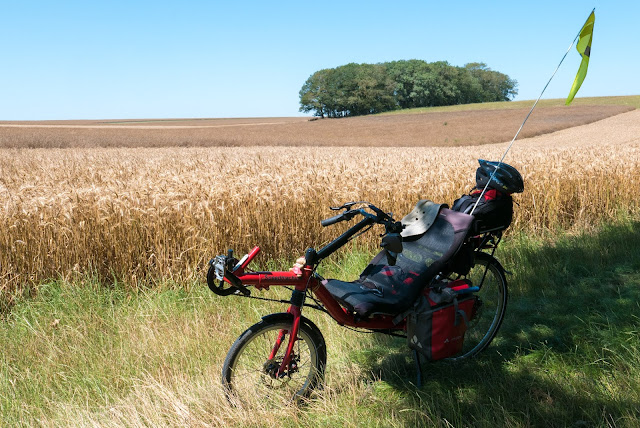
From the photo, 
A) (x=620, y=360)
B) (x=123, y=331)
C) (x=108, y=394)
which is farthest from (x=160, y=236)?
(x=620, y=360)

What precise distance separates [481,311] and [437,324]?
4.06 ft

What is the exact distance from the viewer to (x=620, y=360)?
11.9ft

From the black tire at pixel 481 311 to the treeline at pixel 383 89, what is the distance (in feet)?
284

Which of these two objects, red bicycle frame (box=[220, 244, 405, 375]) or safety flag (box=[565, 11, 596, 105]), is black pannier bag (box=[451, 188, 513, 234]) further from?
red bicycle frame (box=[220, 244, 405, 375])

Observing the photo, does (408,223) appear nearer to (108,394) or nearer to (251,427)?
(251,427)

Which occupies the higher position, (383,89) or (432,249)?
(383,89)

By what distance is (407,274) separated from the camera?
→ 336cm

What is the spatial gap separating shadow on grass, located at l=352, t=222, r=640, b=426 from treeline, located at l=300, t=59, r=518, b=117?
85648mm

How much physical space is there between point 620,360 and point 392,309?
192cm

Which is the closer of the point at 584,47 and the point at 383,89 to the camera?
the point at 584,47

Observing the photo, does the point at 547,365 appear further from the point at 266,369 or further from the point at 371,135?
the point at 371,135

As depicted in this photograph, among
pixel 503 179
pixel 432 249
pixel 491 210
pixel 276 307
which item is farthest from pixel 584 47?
pixel 276 307

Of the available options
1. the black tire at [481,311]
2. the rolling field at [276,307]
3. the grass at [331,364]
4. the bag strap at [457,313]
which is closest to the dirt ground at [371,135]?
the rolling field at [276,307]

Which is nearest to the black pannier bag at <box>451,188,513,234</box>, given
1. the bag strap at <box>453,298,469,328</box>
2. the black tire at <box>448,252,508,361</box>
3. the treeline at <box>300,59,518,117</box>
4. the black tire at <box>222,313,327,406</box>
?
the black tire at <box>448,252,508,361</box>
